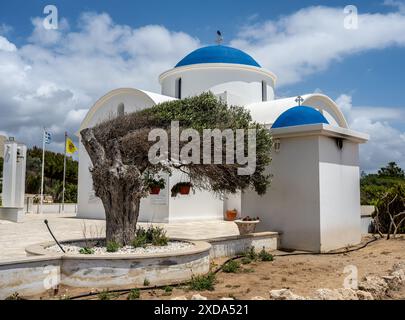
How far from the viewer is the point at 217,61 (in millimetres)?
22125

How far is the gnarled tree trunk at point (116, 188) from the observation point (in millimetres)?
7531

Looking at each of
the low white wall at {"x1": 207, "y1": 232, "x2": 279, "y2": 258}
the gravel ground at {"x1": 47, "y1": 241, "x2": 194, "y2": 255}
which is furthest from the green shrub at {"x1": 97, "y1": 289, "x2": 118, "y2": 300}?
the low white wall at {"x1": 207, "y1": 232, "x2": 279, "y2": 258}

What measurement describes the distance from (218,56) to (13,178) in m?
12.1

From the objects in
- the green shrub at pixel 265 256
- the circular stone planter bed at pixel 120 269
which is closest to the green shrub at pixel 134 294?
the circular stone planter bed at pixel 120 269

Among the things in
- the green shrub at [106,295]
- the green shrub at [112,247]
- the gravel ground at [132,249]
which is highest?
the green shrub at [112,247]

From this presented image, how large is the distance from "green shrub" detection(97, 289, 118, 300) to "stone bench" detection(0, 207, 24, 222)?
13.8 m

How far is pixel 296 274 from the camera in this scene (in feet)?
25.1

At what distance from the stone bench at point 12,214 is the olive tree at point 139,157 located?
38.7 ft

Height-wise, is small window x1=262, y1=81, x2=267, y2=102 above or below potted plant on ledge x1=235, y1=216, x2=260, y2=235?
above

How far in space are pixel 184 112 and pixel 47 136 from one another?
61.9 feet

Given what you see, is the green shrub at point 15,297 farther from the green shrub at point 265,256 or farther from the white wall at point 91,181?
the white wall at point 91,181

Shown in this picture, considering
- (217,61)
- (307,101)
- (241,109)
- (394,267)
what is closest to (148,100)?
(217,61)

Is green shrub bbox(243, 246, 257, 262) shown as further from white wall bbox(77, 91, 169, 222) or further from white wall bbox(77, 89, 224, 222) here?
white wall bbox(77, 91, 169, 222)

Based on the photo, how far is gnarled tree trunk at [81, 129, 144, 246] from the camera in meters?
7.53
